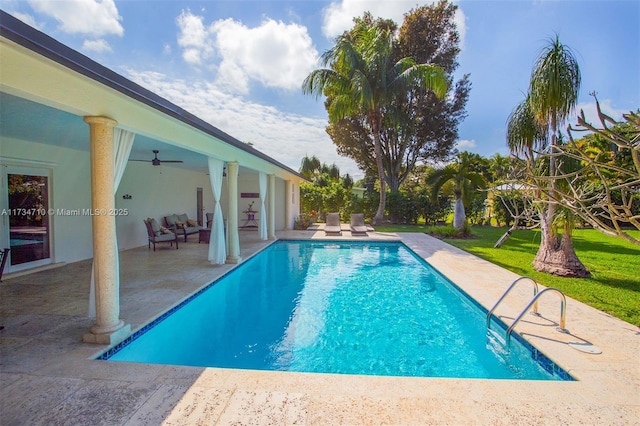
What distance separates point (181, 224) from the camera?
12641 millimetres

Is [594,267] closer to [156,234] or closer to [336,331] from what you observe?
[336,331]

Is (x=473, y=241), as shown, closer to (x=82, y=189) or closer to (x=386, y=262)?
(x=386, y=262)

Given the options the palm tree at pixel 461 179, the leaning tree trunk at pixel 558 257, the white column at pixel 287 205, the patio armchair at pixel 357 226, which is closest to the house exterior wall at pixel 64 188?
the white column at pixel 287 205

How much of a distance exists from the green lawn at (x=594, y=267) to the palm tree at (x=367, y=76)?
882 centimetres

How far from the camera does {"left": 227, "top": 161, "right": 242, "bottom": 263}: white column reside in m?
8.21

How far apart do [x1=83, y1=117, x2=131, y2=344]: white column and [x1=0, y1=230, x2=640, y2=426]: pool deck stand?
239 millimetres

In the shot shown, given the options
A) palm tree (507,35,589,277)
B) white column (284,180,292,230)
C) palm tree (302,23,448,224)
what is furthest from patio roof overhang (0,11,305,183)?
palm tree (302,23,448,224)

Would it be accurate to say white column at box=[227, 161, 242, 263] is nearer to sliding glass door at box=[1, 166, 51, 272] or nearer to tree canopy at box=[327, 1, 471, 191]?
sliding glass door at box=[1, 166, 51, 272]

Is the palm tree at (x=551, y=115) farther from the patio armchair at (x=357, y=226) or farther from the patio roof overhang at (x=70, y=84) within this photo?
the patio armchair at (x=357, y=226)

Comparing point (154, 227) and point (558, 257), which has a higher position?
point (154, 227)

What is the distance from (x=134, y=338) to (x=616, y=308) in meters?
7.74

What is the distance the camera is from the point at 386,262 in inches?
399

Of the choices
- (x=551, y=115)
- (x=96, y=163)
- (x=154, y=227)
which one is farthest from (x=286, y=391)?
(x=154, y=227)

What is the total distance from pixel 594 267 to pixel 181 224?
13.9m
